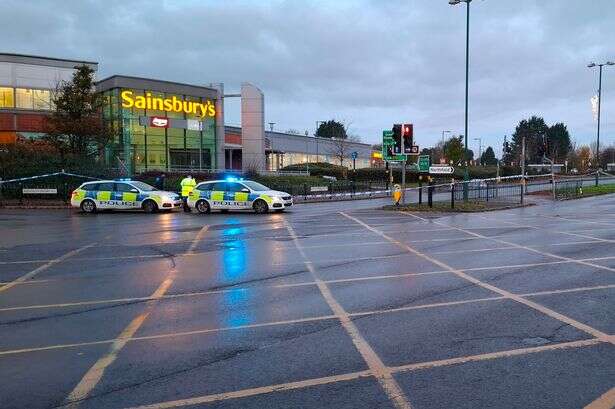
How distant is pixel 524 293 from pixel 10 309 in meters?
6.52

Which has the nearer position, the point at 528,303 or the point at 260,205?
the point at 528,303

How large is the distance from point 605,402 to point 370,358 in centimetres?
186

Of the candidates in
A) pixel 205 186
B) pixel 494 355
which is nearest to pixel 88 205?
pixel 205 186

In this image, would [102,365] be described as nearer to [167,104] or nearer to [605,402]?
[605,402]

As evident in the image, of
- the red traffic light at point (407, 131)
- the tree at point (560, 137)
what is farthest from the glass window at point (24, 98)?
the tree at point (560, 137)

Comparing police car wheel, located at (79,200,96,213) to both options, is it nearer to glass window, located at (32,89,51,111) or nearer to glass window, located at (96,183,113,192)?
glass window, located at (96,183,113,192)

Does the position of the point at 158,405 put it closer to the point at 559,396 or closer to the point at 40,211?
the point at 559,396

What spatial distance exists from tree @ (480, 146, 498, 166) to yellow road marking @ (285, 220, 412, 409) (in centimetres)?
12931

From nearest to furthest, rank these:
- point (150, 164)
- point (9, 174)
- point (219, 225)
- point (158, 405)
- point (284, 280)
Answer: point (158, 405) → point (284, 280) → point (219, 225) → point (9, 174) → point (150, 164)

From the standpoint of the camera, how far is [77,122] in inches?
1251

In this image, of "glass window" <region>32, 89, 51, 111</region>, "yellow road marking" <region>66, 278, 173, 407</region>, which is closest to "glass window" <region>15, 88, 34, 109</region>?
"glass window" <region>32, 89, 51, 111</region>

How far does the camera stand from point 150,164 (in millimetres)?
43906

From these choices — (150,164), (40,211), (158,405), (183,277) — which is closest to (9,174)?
(40,211)

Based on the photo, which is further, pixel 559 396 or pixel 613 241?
pixel 613 241
